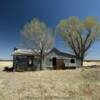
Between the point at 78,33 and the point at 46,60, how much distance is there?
1156 centimetres

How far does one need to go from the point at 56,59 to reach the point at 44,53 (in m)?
2.74

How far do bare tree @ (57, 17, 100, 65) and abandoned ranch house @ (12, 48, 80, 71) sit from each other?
213 inches

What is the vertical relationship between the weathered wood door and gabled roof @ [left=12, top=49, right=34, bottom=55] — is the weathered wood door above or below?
below

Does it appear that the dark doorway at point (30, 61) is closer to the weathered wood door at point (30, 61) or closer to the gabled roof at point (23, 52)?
the weathered wood door at point (30, 61)

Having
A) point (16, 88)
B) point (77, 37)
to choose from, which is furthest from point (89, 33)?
point (16, 88)

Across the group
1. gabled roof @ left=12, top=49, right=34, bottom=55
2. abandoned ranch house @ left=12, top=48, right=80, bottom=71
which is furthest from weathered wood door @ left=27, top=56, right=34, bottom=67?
gabled roof @ left=12, top=49, right=34, bottom=55

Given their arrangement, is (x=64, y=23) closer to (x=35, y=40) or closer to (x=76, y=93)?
(x=35, y=40)

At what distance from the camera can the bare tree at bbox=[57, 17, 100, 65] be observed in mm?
55875

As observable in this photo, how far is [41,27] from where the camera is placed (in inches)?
2151

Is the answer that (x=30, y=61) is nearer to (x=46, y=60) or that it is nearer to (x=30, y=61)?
(x=30, y=61)

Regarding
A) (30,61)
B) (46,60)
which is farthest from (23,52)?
(46,60)

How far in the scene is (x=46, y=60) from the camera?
4916 cm

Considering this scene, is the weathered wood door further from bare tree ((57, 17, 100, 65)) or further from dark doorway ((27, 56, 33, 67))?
bare tree ((57, 17, 100, 65))

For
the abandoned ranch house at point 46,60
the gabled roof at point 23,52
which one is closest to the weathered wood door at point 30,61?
the abandoned ranch house at point 46,60
